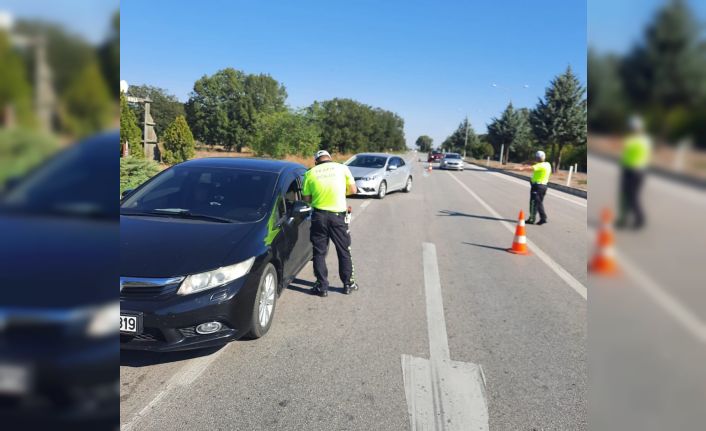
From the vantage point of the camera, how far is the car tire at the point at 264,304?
13.2ft

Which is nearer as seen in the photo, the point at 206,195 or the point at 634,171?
the point at 634,171

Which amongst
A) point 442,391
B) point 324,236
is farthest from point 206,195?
point 442,391

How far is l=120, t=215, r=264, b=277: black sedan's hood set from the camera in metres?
3.53

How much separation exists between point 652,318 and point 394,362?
333 cm

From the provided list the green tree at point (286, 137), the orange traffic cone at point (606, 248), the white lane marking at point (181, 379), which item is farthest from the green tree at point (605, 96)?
the green tree at point (286, 137)

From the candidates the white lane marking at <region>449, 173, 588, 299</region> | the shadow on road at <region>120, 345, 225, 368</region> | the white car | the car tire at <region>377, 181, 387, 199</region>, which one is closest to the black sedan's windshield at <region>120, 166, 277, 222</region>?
the shadow on road at <region>120, 345, 225, 368</region>

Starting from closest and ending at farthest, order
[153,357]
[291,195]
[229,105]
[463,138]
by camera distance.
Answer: [153,357]
[291,195]
[229,105]
[463,138]

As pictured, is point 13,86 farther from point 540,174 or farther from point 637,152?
point 540,174

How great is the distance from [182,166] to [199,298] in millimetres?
2393

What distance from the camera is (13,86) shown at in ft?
2.03

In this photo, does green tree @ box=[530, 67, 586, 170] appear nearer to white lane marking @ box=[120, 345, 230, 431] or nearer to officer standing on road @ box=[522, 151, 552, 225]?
white lane marking @ box=[120, 345, 230, 431]

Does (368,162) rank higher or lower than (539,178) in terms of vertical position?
higher

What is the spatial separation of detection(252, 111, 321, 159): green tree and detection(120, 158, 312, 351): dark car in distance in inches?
1107

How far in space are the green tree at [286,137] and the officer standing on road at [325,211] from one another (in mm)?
28533
